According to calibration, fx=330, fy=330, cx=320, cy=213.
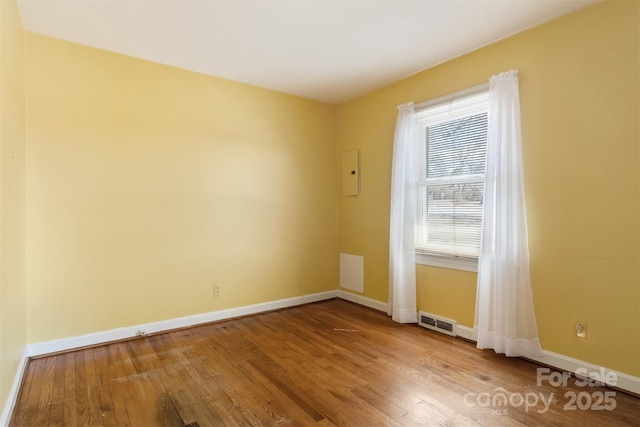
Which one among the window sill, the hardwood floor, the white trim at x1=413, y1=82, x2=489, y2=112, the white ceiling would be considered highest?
the white ceiling

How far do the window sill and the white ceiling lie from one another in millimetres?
1908

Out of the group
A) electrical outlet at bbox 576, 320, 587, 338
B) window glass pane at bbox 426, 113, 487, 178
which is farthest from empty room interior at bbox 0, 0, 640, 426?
window glass pane at bbox 426, 113, 487, 178

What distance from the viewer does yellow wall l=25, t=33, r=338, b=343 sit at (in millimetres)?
2760

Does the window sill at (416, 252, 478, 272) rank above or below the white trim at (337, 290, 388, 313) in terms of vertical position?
above

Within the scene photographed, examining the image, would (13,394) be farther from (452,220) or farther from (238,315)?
(452,220)

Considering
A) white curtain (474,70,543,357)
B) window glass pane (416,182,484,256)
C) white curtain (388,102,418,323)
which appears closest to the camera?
white curtain (474,70,543,357)

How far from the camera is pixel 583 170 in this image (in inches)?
93.0

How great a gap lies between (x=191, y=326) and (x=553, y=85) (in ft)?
12.7

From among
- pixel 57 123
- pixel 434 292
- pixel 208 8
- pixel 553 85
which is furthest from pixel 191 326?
pixel 553 85

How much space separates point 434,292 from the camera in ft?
10.9

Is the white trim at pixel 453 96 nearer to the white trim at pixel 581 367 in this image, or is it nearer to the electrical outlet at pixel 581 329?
the electrical outlet at pixel 581 329

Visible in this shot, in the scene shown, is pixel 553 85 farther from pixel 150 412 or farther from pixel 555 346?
pixel 150 412

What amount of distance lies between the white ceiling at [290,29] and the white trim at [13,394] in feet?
8.38

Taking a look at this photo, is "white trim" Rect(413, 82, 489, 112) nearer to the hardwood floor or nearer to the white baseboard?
the white baseboard
